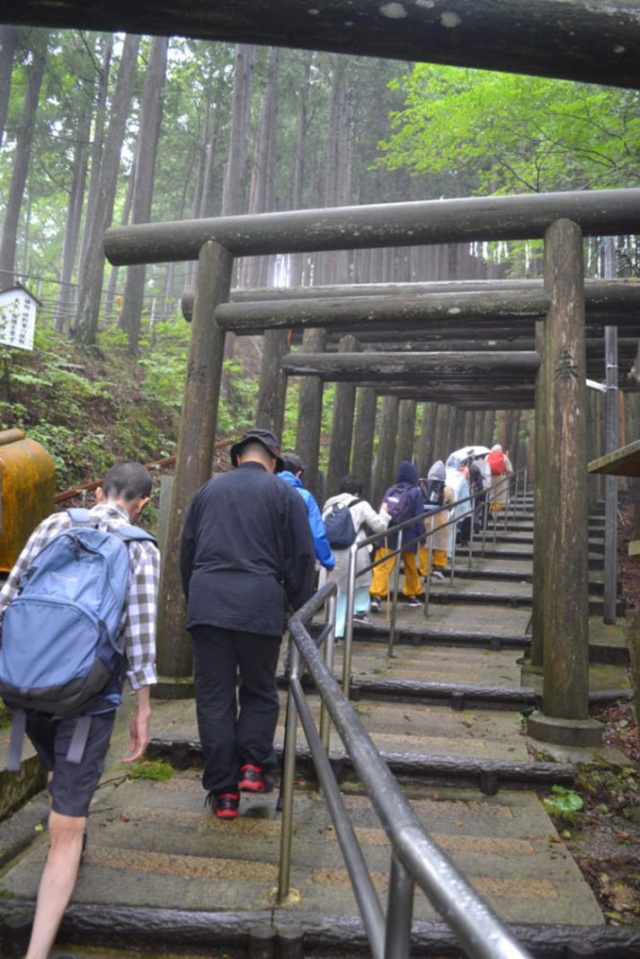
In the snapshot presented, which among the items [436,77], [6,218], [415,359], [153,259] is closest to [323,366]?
[415,359]

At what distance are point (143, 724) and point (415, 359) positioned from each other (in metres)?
6.62

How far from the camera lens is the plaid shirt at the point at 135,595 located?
2.73 metres

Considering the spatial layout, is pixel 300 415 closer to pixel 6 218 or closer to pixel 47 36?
pixel 6 218

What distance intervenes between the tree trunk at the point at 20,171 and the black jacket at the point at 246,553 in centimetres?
1912

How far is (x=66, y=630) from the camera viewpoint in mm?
2398

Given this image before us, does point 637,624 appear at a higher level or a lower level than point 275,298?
lower

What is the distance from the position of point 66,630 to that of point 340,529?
15.7ft

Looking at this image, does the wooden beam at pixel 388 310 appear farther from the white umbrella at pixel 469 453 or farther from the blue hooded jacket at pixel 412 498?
the white umbrella at pixel 469 453

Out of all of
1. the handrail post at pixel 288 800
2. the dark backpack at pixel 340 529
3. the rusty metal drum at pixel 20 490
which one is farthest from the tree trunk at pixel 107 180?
the handrail post at pixel 288 800

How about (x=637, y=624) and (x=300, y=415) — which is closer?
(x=637, y=624)

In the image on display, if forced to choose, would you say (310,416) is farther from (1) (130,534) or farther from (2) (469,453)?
(1) (130,534)

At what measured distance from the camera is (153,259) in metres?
6.28

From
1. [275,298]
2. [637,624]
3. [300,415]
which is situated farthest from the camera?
[300,415]

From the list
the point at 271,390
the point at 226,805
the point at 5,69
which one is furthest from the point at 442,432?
the point at 226,805
